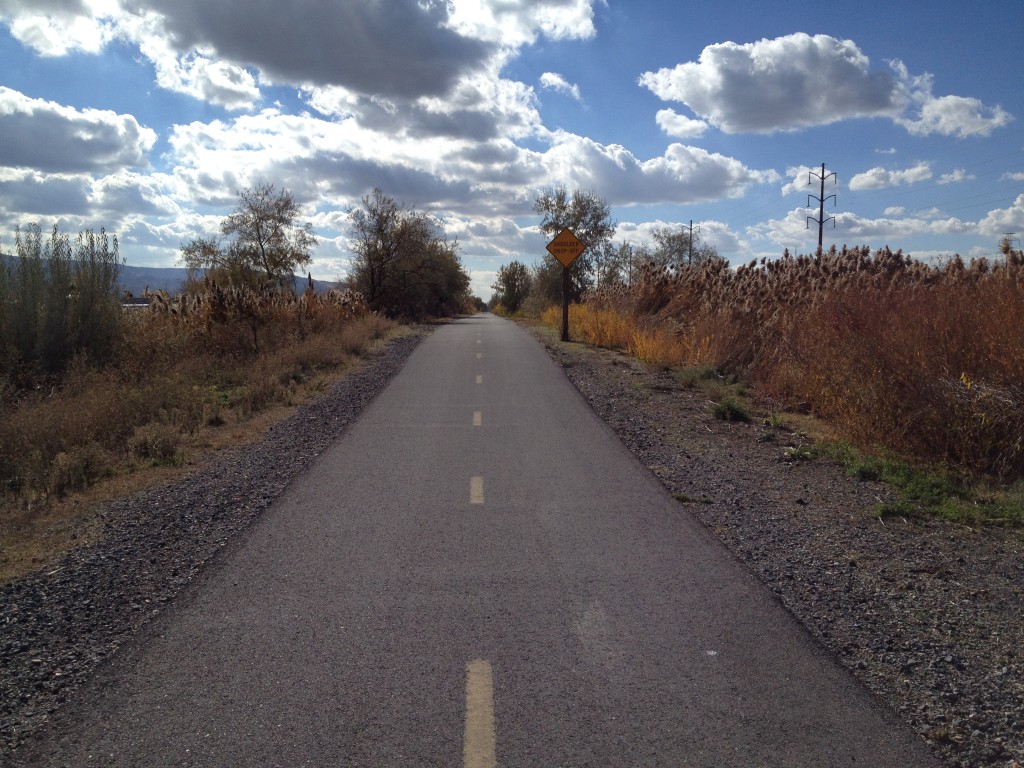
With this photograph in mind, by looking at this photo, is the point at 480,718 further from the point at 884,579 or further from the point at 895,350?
the point at 895,350

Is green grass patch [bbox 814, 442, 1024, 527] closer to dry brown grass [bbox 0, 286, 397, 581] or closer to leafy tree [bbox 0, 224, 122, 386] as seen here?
dry brown grass [bbox 0, 286, 397, 581]

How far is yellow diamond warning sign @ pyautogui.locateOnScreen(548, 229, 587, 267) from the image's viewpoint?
3138cm

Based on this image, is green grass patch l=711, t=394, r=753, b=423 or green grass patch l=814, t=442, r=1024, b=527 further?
green grass patch l=711, t=394, r=753, b=423

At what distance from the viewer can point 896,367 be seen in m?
10.7

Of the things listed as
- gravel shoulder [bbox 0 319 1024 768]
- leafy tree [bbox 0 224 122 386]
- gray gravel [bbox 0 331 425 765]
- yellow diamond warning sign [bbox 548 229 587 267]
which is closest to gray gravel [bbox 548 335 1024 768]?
gravel shoulder [bbox 0 319 1024 768]

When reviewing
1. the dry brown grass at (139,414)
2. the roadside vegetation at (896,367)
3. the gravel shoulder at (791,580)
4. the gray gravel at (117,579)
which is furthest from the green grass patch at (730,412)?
the dry brown grass at (139,414)

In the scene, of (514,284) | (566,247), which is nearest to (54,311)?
(566,247)

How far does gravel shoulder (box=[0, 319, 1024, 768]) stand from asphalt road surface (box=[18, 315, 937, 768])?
0.22m

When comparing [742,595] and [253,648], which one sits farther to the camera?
[742,595]

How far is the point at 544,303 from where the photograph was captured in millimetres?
65500

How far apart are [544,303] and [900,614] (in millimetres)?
60291

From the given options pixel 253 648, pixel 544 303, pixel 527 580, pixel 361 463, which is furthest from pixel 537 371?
pixel 544 303

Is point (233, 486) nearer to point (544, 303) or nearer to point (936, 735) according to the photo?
point (936, 735)

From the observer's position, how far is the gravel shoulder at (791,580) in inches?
180
